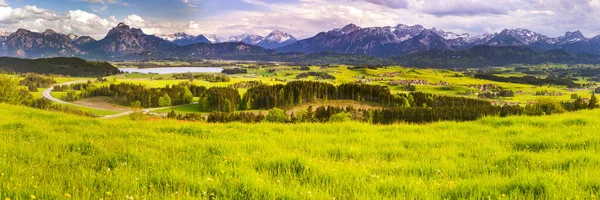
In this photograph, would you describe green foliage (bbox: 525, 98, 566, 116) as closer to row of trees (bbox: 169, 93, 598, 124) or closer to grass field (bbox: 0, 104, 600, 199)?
row of trees (bbox: 169, 93, 598, 124)

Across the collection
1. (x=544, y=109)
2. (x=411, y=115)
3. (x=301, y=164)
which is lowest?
(x=411, y=115)

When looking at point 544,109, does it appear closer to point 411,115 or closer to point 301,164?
point 301,164

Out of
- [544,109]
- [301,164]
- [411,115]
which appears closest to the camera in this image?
[301,164]

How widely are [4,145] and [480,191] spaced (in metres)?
11.9

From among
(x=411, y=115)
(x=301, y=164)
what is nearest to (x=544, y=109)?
(x=301, y=164)

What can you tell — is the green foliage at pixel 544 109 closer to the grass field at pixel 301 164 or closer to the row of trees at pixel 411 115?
the row of trees at pixel 411 115

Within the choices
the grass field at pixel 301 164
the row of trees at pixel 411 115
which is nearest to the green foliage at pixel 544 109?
the row of trees at pixel 411 115

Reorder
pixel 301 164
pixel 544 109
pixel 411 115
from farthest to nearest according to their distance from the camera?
pixel 411 115 < pixel 544 109 < pixel 301 164

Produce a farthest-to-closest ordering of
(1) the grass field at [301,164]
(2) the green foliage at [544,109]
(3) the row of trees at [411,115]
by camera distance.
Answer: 1. (2) the green foliage at [544,109]
2. (3) the row of trees at [411,115]
3. (1) the grass field at [301,164]

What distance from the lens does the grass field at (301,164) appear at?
20.9 ft

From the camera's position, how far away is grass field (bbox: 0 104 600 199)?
638 cm

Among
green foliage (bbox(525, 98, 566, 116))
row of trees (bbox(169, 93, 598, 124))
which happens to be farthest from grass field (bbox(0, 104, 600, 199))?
green foliage (bbox(525, 98, 566, 116))

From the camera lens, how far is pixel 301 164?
8.32m

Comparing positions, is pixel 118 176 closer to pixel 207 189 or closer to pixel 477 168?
pixel 207 189
